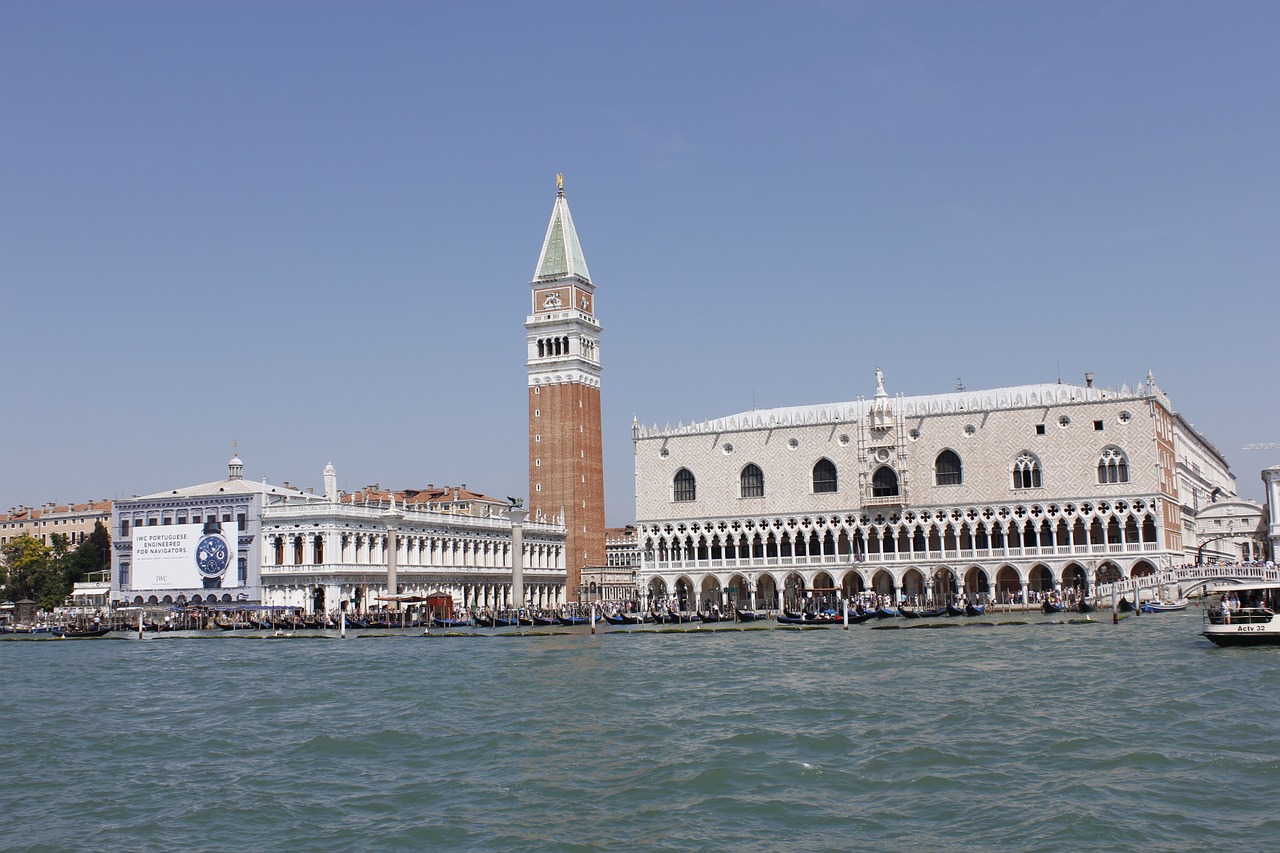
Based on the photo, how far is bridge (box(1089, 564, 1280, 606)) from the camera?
154 feet

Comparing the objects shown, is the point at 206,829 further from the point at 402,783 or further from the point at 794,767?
the point at 794,767

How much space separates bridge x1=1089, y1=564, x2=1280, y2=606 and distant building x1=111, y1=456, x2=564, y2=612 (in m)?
31.2

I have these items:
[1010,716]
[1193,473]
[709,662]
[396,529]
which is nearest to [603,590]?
[396,529]

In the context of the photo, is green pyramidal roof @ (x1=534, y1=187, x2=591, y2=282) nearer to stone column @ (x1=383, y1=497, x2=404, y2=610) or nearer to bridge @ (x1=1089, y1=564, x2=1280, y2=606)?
stone column @ (x1=383, y1=497, x2=404, y2=610)

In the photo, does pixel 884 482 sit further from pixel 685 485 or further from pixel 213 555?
pixel 213 555

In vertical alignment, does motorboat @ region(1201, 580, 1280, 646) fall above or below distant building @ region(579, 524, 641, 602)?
below

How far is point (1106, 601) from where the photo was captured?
51125 mm

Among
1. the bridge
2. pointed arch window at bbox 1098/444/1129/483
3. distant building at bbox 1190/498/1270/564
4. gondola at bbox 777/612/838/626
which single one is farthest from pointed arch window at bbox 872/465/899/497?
distant building at bbox 1190/498/1270/564

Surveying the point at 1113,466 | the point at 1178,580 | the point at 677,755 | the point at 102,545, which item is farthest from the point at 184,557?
the point at 677,755

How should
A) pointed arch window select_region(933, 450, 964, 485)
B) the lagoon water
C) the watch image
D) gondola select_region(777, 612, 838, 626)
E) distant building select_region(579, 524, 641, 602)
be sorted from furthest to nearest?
distant building select_region(579, 524, 641, 602), the watch image, pointed arch window select_region(933, 450, 964, 485), gondola select_region(777, 612, 838, 626), the lagoon water

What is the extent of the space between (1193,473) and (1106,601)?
857 inches

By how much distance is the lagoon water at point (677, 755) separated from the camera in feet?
45.7

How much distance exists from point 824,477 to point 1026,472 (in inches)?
359

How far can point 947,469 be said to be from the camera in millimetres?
58031
